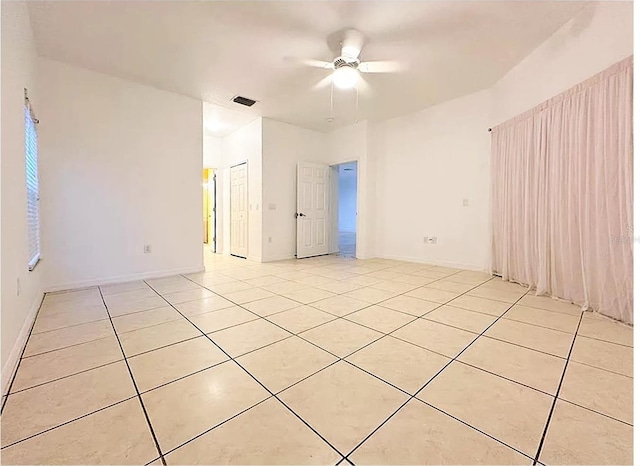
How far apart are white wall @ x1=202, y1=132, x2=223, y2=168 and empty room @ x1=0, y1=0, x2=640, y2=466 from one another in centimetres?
108

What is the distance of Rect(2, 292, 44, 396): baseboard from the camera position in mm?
1384

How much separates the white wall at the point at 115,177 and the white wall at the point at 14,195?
0.91 m

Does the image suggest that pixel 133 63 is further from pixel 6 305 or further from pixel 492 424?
pixel 492 424

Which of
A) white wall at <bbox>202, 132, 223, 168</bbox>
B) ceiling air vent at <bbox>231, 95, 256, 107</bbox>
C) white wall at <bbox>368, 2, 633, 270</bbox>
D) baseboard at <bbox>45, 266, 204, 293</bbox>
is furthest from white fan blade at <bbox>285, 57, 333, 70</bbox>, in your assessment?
white wall at <bbox>202, 132, 223, 168</bbox>

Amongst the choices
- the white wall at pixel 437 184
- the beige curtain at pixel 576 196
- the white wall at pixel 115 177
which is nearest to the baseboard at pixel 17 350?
the white wall at pixel 115 177

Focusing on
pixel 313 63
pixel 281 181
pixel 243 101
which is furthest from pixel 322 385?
pixel 281 181

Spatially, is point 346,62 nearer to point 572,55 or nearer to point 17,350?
point 572,55

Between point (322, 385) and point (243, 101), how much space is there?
418cm

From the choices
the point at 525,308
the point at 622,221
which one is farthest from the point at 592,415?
the point at 622,221

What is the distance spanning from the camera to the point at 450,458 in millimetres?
956

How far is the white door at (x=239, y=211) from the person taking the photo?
560 cm

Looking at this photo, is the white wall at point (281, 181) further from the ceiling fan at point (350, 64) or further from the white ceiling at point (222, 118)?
the ceiling fan at point (350, 64)

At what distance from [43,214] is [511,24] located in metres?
5.17

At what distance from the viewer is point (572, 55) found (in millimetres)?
2584
